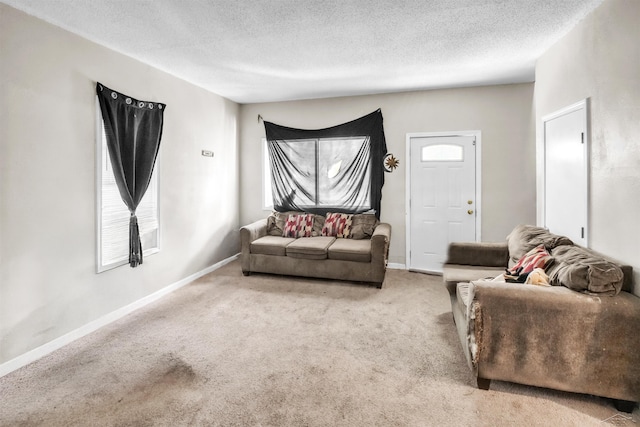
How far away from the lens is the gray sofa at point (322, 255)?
164 inches

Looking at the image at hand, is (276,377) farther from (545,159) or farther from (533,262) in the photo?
(545,159)

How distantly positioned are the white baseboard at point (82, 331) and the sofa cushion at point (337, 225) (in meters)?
1.97

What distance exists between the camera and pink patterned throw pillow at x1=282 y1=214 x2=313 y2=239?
4.94 metres

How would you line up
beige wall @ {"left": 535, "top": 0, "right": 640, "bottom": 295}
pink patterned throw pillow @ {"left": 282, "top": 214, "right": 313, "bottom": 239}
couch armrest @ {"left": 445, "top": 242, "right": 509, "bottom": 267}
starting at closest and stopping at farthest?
beige wall @ {"left": 535, "top": 0, "right": 640, "bottom": 295} < couch armrest @ {"left": 445, "top": 242, "right": 509, "bottom": 267} < pink patterned throw pillow @ {"left": 282, "top": 214, "right": 313, "bottom": 239}

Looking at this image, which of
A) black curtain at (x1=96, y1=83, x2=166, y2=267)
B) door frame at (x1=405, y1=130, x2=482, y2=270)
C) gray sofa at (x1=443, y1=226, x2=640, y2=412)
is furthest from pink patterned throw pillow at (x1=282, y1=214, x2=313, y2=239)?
gray sofa at (x1=443, y1=226, x2=640, y2=412)

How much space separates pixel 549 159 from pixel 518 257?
3.53 ft

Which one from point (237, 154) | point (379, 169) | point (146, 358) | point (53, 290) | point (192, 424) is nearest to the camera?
point (192, 424)

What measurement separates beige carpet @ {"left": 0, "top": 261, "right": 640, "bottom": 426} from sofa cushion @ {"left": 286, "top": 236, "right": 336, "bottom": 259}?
0.89m

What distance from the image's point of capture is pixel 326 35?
2955 millimetres

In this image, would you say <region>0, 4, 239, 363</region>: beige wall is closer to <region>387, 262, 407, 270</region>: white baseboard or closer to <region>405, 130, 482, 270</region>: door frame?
<region>387, 262, 407, 270</region>: white baseboard

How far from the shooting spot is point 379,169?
4961 millimetres

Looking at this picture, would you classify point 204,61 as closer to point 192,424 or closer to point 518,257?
point 192,424

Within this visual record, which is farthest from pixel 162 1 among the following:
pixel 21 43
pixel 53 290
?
pixel 53 290

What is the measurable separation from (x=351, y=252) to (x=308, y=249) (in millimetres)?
562
